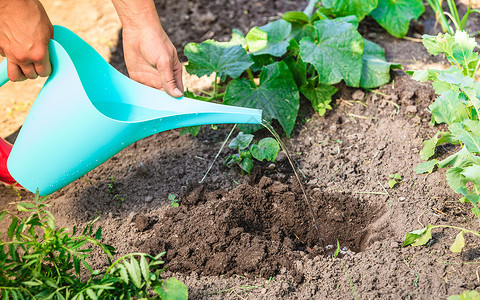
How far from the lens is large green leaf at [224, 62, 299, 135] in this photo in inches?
89.1

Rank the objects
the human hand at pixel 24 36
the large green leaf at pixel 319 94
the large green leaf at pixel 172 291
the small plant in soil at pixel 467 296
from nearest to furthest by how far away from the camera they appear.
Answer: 1. the small plant in soil at pixel 467 296
2. the large green leaf at pixel 172 291
3. the human hand at pixel 24 36
4. the large green leaf at pixel 319 94

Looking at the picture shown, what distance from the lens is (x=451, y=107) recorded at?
72.0 inches

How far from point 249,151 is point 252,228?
36 centimetres

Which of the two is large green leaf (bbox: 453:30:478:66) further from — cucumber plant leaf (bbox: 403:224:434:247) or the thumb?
the thumb

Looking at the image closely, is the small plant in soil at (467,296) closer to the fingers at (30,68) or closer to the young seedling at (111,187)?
the young seedling at (111,187)

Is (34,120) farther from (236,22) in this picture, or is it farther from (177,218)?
(236,22)

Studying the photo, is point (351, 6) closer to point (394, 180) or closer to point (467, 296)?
point (394, 180)

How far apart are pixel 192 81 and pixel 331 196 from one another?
108 cm

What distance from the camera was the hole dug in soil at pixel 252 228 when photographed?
5.67ft

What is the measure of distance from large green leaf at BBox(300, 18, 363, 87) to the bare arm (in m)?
Result: 0.69

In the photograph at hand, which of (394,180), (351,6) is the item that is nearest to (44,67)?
(394,180)

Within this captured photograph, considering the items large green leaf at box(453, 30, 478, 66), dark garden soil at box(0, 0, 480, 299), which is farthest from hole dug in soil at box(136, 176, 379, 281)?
large green leaf at box(453, 30, 478, 66)

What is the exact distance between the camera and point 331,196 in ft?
6.56

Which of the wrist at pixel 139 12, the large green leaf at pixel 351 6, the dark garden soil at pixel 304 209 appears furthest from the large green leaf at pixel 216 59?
the large green leaf at pixel 351 6
